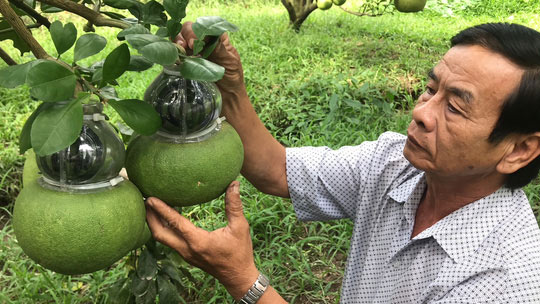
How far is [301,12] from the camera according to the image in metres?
A: 5.62

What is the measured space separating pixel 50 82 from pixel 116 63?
109 millimetres

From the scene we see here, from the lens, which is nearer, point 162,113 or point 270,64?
point 162,113

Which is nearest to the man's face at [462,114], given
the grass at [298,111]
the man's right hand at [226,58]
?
the man's right hand at [226,58]

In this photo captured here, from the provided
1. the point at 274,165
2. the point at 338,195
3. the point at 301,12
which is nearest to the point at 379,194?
the point at 338,195

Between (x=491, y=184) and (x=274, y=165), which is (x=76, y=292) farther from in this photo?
(x=491, y=184)

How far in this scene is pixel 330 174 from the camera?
1.68 m

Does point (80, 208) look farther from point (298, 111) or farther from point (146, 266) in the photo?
point (298, 111)

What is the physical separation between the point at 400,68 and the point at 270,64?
1.04m

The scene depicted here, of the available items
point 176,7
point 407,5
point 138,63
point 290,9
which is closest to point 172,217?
point 138,63

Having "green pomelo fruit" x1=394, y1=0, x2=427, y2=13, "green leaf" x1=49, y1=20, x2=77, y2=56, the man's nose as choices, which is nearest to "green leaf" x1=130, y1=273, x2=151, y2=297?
"green leaf" x1=49, y1=20, x2=77, y2=56

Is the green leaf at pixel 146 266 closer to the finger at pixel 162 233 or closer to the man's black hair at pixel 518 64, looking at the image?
the finger at pixel 162 233

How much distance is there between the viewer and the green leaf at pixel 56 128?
82cm

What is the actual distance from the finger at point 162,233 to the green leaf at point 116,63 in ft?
0.91

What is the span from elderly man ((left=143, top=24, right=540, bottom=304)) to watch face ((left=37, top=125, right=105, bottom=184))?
165 millimetres
